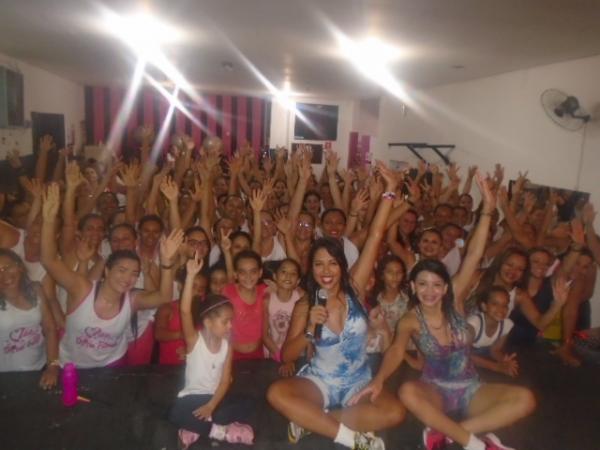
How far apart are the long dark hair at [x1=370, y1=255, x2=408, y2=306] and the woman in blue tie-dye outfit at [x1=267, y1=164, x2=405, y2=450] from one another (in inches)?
22.3

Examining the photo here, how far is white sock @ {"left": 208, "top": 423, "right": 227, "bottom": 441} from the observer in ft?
8.63

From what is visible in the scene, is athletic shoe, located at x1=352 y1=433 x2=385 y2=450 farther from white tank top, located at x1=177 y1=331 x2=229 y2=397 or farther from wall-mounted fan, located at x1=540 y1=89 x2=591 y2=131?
wall-mounted fan, located at x1=540 y1=89 x2=591 y2=131

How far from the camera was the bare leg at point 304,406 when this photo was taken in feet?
8.25

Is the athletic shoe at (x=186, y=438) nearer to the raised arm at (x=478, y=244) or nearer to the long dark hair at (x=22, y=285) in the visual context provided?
the long dark hair at (x=22, y=285)

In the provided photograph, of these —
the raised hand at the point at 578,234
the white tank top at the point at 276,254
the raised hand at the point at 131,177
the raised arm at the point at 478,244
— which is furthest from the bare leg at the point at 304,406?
the raised hand at the point at 131,177

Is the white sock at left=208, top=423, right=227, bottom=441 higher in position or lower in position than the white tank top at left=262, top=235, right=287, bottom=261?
lower

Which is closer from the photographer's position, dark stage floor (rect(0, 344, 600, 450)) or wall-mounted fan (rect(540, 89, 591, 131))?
dark stage floor (rect(0, 344, 600, 450))

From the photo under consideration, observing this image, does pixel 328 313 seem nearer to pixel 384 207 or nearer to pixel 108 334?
pixel 384 207

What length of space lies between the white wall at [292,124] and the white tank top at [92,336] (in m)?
10.9

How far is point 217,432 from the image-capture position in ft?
8.63

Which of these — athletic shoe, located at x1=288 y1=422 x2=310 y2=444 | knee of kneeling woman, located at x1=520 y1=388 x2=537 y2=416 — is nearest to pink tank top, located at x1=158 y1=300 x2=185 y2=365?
athletic shoe, located at x1=288 y1=422 x2=310 y2=444

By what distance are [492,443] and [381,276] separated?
46.9 inches

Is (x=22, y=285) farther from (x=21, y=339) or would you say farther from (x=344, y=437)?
(x=344, y=437)

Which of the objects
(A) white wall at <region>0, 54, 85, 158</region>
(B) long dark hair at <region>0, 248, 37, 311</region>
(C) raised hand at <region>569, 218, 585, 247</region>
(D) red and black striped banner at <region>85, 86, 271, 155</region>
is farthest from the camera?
(D) red and black striped banner at <region>85, 86, 271, 155</region>
